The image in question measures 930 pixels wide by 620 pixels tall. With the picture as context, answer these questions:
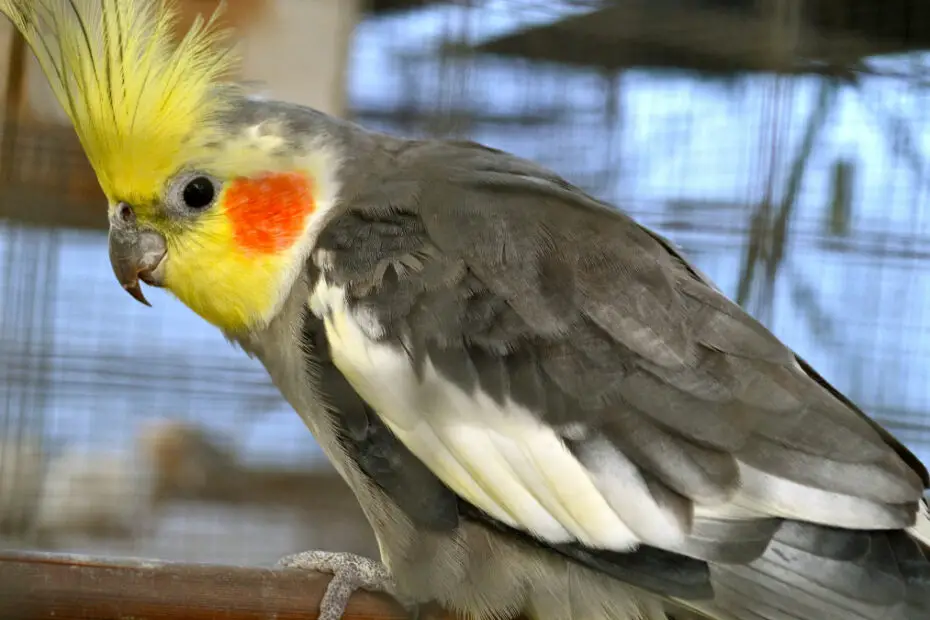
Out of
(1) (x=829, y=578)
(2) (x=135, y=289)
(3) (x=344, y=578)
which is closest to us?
(1) (x=829, y=578)

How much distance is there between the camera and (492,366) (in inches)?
35.4

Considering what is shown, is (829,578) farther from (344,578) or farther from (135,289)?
(135,289)

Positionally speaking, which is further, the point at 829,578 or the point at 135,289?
the point at 135,289

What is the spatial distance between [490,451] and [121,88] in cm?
56

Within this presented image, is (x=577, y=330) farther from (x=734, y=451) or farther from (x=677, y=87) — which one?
(x=677, y=87)

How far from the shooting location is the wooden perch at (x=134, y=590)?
84cm

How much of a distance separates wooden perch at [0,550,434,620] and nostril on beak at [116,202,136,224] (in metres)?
0.38

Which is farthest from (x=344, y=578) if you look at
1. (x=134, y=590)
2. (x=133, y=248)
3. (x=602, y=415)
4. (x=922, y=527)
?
(x=922, y=527)

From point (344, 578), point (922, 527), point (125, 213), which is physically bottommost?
point (344, 578)

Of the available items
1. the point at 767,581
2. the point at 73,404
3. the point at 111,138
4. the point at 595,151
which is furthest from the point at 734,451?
the point at 73,404

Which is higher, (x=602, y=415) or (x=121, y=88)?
(x=121, y=88)

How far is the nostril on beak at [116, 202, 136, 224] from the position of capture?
105 centimetres

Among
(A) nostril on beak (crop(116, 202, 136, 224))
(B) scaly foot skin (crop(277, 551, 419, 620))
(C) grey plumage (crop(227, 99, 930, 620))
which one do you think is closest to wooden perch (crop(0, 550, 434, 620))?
(B) scaly foot skin (crop(277, 551, 419, 620))

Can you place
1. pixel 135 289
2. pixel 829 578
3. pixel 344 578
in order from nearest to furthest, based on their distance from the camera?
pixel 829 578 → pixel 344 578 → pixel 135 289
